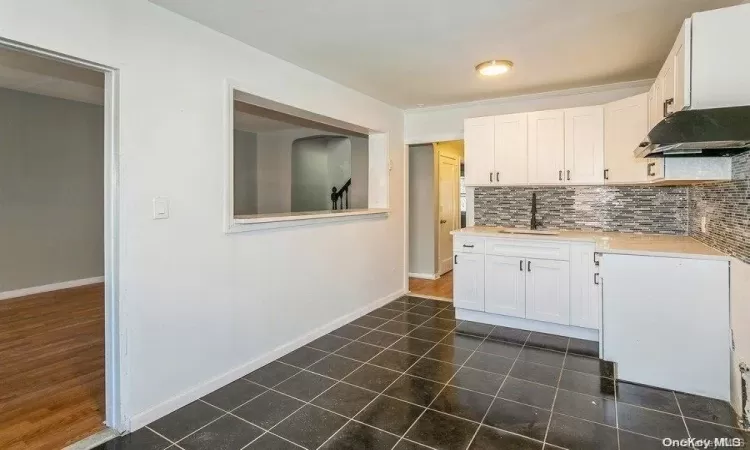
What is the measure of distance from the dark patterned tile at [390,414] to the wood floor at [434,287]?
8.56 ft

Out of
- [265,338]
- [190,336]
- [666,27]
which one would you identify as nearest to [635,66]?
[666,27]

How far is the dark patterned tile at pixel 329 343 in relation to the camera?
323cm

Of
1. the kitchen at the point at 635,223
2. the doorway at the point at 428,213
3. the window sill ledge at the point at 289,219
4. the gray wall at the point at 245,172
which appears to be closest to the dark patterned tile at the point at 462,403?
the kitchen at the point at 635,223

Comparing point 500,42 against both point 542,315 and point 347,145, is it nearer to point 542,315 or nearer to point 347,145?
point 542,315

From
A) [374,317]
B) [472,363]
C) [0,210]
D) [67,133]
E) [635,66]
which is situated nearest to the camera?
[472,363]

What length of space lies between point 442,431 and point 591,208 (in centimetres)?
287

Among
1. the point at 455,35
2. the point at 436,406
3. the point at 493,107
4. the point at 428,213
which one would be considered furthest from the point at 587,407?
the point at 428,213

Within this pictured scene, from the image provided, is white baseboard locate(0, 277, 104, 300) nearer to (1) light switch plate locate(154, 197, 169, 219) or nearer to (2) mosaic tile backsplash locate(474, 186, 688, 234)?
(1) light switch plate locate(154, 197, 169, 219)

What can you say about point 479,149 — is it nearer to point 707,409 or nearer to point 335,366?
point 335,366

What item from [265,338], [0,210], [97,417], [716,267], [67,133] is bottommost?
[97,417]

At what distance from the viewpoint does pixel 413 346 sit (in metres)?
3.24

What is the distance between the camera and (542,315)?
11.5 ft

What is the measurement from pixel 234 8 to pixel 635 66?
307cm

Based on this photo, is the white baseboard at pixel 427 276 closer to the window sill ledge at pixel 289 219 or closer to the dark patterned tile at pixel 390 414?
the window sill ledge at pixel 289 219
